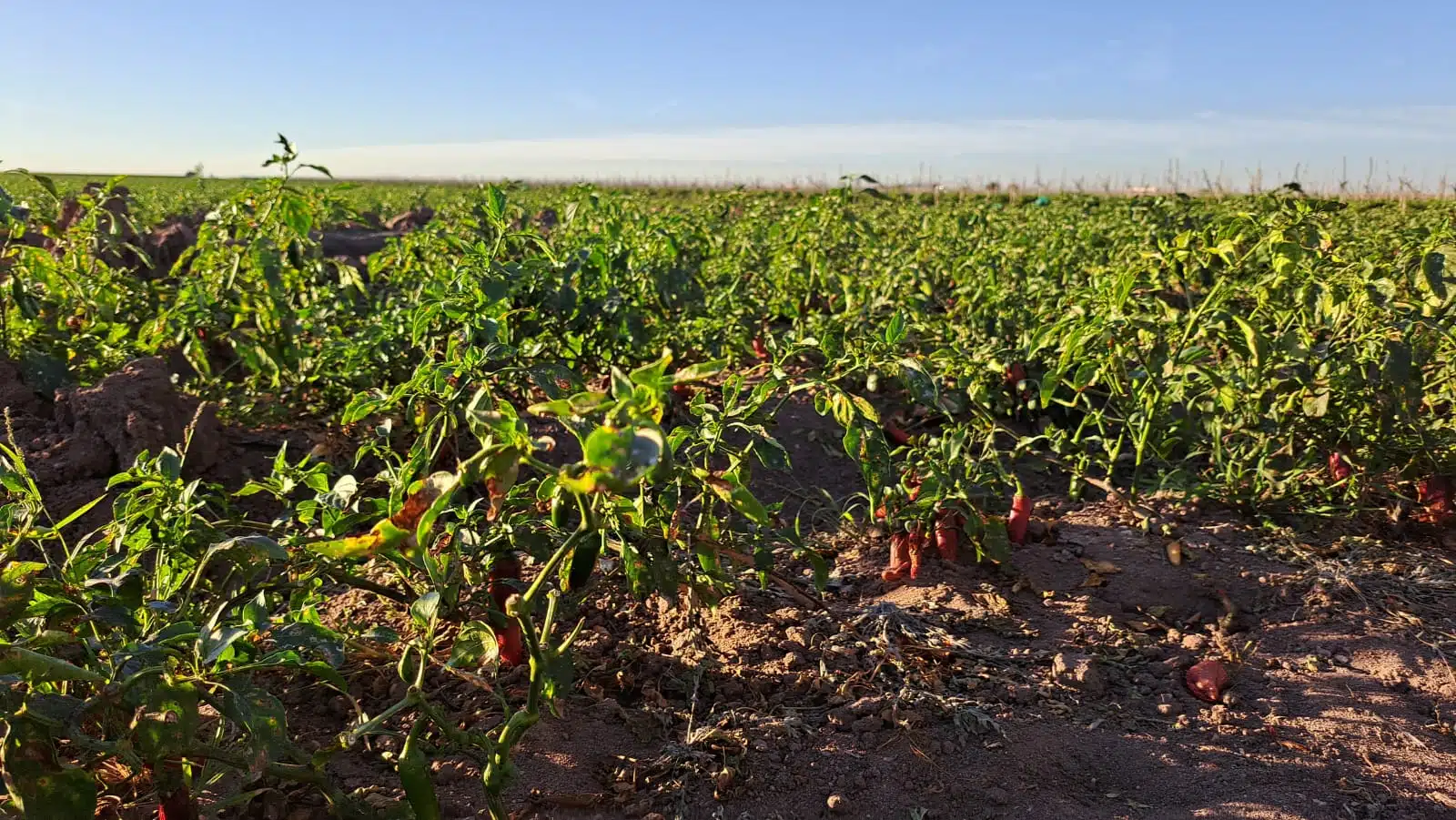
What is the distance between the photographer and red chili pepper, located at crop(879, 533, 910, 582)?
105 inches

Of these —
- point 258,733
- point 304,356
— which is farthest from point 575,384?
point 304,356

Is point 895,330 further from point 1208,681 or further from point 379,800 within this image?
point 379,800

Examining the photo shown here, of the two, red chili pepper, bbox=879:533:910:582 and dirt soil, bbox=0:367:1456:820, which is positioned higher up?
red chili pepper, bbox=879:533:910:582

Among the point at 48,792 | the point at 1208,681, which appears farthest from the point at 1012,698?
the point at 48,792

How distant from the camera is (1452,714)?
2123mm

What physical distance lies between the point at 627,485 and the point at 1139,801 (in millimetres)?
1336

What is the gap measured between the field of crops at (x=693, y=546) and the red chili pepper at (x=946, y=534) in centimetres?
2

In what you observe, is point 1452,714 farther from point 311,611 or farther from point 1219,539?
point 311,611

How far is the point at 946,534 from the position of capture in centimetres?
269

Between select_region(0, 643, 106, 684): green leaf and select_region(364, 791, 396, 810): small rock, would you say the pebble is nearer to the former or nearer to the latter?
select_region(364, 791, 396, 810): small rock

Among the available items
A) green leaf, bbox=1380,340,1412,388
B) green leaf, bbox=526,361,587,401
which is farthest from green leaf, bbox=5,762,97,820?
green leaf, bbox=1380,340,1412,388

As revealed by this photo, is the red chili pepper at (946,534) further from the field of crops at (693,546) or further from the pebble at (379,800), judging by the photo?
the pebble at (379,800)

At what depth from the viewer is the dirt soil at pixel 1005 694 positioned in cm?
184

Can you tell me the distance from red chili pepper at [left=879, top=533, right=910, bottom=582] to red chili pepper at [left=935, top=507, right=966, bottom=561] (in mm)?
98
